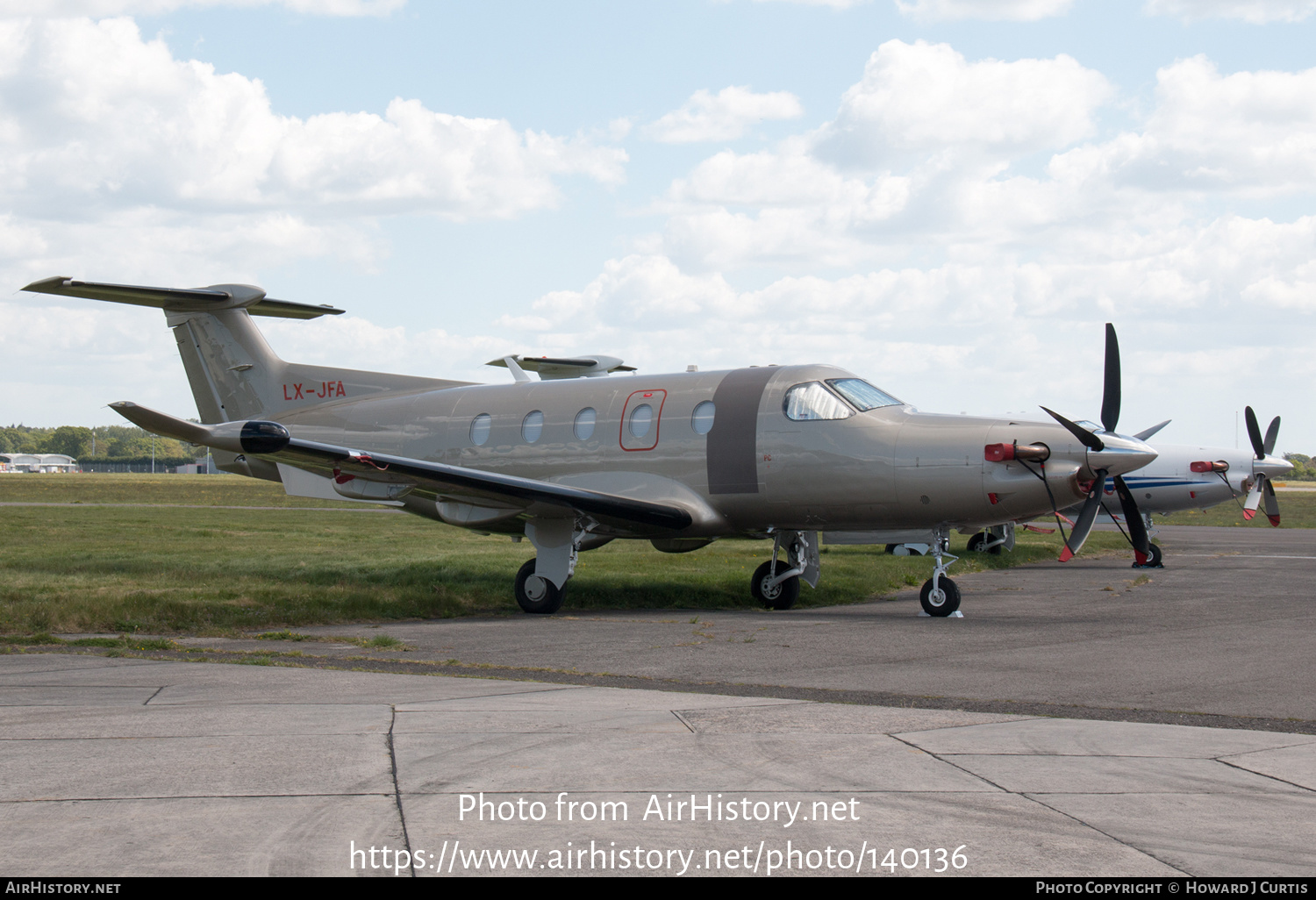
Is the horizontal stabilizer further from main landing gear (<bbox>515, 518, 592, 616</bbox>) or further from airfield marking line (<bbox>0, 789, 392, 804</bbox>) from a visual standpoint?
airfield marking line (<bbox>0, 789, 392, 804</bbox>)

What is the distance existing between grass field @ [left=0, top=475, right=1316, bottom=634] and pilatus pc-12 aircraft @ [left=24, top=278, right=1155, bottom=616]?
4.31 feet

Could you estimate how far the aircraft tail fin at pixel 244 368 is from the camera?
20641mm

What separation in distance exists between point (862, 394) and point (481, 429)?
6246 millimetres

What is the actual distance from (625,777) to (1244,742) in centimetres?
385

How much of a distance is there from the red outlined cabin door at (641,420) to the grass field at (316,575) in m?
2.43

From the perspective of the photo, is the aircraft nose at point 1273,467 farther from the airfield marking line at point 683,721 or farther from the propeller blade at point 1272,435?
the airfield marking line at point 683,721

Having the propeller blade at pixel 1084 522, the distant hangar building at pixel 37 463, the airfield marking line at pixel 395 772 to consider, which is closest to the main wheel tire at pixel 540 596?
the propeller blade at pixel 1084 522

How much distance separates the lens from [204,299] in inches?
809

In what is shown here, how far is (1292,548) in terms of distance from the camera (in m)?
33.3

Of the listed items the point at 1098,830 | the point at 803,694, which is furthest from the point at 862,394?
the point at 1098,830

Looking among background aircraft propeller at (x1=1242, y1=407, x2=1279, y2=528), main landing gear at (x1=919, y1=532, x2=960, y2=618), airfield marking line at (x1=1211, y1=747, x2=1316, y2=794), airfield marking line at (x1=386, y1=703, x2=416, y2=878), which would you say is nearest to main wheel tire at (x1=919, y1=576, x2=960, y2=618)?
main landing gear at (x1=919, y1=532, x2=960, y2=618)

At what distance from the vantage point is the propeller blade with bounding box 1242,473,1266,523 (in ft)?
97.1

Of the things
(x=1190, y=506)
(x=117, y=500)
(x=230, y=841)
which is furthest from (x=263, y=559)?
(x=117, y=500)
